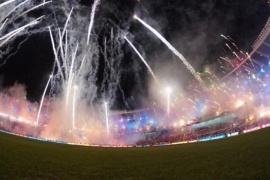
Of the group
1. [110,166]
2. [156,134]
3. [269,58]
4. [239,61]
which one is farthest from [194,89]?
[110,166]

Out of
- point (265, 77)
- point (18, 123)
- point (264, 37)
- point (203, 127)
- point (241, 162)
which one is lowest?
point (241, 162)

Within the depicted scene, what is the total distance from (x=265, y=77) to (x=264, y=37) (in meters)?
7.18

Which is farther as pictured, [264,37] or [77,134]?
[77,134]

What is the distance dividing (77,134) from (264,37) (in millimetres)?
38759

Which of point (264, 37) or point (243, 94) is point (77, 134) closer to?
point (243, 94)

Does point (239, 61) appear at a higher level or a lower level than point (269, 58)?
higher

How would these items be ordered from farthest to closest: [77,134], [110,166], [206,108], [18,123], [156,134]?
[206,108], [156,134], [77,134], [18,123], [110,166]

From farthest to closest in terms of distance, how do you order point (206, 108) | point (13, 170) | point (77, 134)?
point (206, 108) < point (77, 134) < point (13, 170)

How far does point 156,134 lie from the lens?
56875mm

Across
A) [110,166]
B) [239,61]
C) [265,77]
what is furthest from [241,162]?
[239,61]

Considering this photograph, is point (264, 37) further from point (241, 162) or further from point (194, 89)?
point (241, 162)

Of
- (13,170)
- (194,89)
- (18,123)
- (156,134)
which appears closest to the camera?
(13,170)

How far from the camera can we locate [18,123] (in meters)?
47.4

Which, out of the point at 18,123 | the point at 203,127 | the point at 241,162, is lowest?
the point at 241,162
